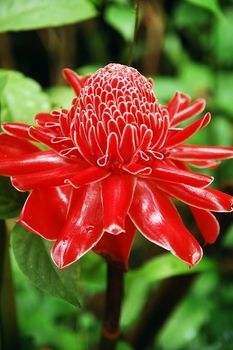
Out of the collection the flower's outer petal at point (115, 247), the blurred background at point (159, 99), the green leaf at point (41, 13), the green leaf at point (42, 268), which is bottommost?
the blurred background at point (159, 99)

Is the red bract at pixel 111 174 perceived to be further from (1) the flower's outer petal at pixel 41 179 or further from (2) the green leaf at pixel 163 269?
(2) the green leaf at pixel 163 269

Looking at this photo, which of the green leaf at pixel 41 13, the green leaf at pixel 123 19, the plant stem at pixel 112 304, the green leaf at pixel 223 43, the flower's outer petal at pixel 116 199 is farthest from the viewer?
the green leaf at pixel 223 43

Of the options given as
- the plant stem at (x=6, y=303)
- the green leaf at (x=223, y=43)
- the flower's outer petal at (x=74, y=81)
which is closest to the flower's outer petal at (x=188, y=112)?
the flower's outer petal at (x=74, y=81)

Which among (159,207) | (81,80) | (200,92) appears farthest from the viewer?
(200,92)

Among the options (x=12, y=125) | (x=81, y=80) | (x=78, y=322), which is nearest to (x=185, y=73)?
(x=78, y=322)

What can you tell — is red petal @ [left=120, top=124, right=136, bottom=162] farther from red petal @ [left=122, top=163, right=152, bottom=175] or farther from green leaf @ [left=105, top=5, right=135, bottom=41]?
green leaf @ [left=105, top=5, right=135, bottom=41]

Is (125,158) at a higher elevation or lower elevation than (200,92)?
higher

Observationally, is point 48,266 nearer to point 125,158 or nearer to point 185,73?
point 125,158
